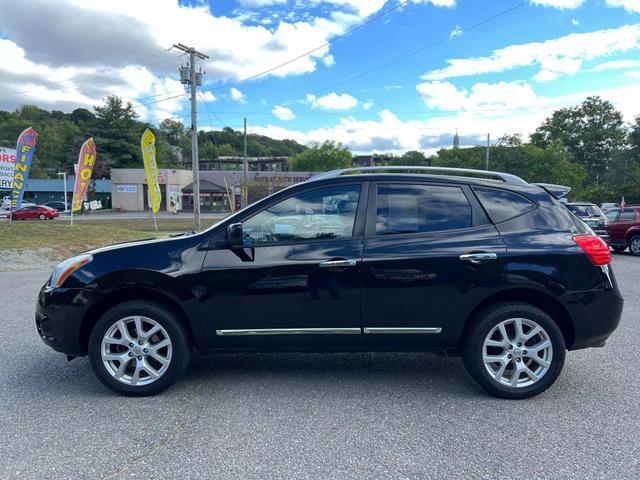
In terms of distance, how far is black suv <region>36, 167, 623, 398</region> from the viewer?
11.4 ft

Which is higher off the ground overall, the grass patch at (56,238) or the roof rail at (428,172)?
the roof rail at (428,172)

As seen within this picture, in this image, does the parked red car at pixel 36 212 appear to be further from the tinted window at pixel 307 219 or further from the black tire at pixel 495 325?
the black tire at pixel 495 325

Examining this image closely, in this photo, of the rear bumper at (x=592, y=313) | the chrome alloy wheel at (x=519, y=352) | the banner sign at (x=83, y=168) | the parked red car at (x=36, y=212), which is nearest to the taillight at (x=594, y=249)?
the rear bumper at (x=592, y=313)

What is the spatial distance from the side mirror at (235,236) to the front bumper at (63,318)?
50.2 inches

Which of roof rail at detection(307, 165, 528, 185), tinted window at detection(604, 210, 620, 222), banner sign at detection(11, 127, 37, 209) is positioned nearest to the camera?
roof rail at detection(307, 165, 528, 185)

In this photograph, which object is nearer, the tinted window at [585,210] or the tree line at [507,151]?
the tinted window at [585,210]

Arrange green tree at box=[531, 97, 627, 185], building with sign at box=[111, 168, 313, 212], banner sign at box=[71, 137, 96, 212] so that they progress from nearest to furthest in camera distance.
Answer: banner sign at box=[71, 137, 96, 212], building with sign at box=[111, 168, 313, 212], green tree at box=[531, 97, 627, 185]

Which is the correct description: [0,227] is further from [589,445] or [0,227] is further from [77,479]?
[589,445]

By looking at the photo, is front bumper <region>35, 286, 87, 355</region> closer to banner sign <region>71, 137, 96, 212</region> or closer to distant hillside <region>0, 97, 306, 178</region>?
banner sign <region>71, 137, 96, 212</region>

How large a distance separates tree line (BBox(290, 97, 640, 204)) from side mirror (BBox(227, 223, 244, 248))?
4329cm

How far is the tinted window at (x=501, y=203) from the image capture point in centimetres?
370

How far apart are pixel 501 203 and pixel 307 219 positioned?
66.4 inches

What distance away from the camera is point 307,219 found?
12.0ft

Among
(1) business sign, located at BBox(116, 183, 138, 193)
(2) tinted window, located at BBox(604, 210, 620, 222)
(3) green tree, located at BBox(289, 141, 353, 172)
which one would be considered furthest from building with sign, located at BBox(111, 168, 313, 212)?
(2) tinted window, located at BBox(604, 210, 620, 222)
